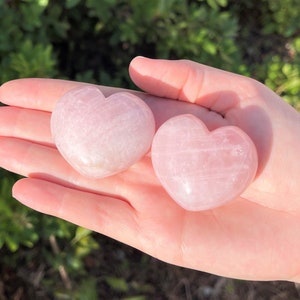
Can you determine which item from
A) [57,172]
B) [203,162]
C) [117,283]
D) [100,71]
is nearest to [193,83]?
[203,162]

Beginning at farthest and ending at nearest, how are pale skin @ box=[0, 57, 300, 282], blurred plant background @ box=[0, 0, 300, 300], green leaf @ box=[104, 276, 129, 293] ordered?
green leaf @ box=[104, 276, 129, 293] < blurred plant background @ box=[0, 0, 300, 300] < pale skin @ box=[0, 57, 300, 282]

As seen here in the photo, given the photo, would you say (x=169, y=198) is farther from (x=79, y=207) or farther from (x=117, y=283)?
(x=117, y=283)

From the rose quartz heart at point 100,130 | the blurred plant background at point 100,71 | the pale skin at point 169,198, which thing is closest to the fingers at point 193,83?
the pale skin at point 169,198

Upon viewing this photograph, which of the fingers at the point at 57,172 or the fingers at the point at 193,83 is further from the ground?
the fingers at the point at 193,83

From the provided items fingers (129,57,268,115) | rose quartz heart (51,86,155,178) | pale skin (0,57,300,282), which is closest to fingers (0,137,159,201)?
pale skin (0,57,300,282)

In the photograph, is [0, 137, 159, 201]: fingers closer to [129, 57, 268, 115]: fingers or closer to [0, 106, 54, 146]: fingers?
[0, 106, 54, 146]: fingers

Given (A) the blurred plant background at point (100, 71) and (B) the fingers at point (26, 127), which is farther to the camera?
(A) the blurred plant background at point (100, 71)

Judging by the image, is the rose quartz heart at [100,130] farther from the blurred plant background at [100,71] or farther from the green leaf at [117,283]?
the green leaf at [117,283]
